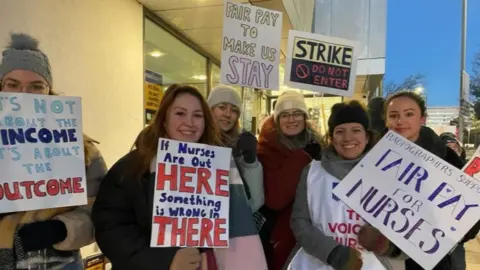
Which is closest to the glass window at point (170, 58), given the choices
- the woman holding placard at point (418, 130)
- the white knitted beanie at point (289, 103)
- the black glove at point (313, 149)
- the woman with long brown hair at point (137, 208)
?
the white knitted beanie at point (289, 103)

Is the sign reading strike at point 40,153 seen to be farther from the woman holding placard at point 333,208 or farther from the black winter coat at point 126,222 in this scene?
the woman holding placard at point 333,208

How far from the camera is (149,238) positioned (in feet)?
5.78

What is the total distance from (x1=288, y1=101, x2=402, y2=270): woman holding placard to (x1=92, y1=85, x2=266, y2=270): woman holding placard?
0.26 meters

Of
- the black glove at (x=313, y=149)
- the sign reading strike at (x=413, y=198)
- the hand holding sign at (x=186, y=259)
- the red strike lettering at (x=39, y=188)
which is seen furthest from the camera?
the black glove at (x=313, y=149)

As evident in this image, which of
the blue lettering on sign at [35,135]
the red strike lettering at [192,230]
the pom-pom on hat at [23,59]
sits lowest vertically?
the red strike lettering at [192,230]

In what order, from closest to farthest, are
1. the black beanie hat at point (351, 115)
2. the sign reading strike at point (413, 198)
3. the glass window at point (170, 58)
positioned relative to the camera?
the sign reading strike at point (413, 198) < the black beanie hat at point (351, 115) < the glass window at point (170, 58)

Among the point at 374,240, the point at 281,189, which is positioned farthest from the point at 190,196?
the point at 374,240

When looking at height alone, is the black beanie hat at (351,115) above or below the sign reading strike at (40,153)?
above

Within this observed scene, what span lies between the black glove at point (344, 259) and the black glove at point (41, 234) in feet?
3.79

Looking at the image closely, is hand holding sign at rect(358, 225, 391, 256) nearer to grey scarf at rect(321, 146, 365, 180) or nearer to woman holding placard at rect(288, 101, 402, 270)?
woman holding placard at rect(288, 101, 402, 270)

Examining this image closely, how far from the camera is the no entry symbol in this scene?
10.1 feet

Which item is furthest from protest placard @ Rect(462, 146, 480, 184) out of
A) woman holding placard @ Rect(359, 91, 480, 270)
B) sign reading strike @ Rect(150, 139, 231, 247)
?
sign reading strike @ Rect(150, 139, 231, 247)

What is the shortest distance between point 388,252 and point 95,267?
2.36 meters

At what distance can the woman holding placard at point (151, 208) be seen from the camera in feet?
5.62
